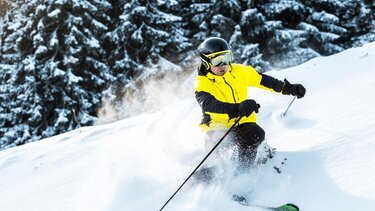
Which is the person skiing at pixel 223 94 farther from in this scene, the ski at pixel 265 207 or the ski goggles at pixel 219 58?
the ski at pixel 265 207

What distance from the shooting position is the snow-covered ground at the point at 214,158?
4.11m

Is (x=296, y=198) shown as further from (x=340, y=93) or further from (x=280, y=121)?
(x=340, y=93)

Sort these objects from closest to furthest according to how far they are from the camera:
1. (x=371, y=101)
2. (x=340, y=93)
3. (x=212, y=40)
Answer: (x=212, y=40), (x=371, y=101), (x=340, y=93)

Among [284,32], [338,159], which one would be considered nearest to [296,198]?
[338,159]

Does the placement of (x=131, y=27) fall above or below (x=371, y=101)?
below

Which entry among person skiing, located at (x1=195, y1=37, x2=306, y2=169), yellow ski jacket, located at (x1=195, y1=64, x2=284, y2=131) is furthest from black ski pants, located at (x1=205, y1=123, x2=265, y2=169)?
yellow ski jacket, located at (x1=195, y1=64, x2=284, y2=131)

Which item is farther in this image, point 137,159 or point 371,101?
point 137,159

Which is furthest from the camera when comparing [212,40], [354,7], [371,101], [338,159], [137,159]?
[354,7]

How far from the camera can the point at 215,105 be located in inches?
176

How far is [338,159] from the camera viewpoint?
4.27 meters

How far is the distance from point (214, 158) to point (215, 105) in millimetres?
785

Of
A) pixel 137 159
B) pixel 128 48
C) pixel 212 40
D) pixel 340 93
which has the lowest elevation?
pixel 128 48

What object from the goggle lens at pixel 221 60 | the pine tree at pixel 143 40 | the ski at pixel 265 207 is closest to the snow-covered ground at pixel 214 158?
the ski at pixel 265 207

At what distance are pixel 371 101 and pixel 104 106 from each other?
15651mm
